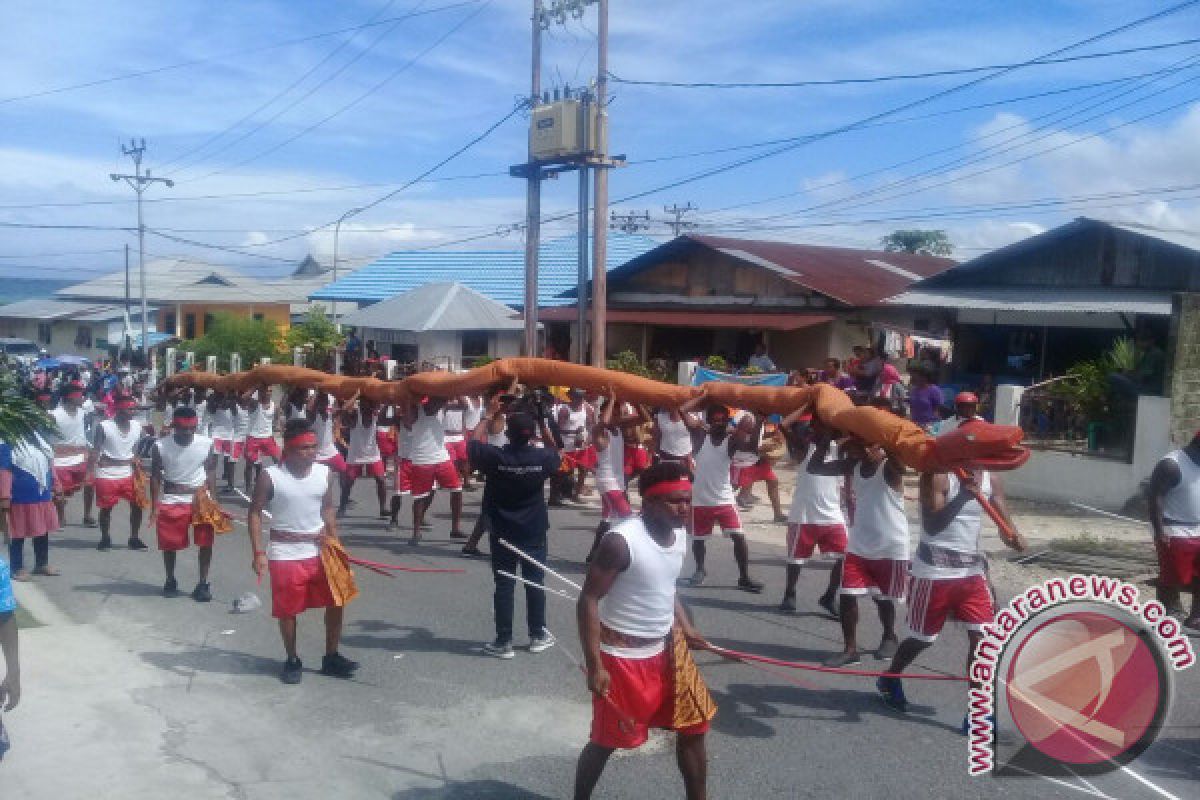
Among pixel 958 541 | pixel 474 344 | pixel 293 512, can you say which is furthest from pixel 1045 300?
pixel 474 344

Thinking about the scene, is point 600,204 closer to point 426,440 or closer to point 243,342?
point 426,440

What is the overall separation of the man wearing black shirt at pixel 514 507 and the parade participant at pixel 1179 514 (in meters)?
4.14

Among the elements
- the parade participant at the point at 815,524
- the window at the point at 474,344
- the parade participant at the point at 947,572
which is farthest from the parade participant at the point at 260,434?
the window at the point at 474,344

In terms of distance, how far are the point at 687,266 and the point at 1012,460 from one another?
→ 67.1 ft

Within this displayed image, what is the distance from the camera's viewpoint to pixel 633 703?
15.5ft

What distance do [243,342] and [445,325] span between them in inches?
454

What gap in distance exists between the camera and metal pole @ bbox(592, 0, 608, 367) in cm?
1894

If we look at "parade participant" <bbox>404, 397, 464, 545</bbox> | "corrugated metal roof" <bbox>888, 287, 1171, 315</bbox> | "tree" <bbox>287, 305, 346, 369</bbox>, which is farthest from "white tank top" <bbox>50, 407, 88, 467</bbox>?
"tree" <bbox>287, 305, 346, 369</bbox>

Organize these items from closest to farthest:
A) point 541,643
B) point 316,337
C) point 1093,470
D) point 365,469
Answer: point 541,643 → point 365,469 → point 1093,470 → point 316,337

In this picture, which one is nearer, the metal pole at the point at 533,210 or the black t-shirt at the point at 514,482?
the black t-shirt at the point at 514,482

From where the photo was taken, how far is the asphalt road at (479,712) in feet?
17.9

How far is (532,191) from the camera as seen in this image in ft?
68.2

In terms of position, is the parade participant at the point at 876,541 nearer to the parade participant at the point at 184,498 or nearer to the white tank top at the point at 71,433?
the parade participant at the point at 184,498

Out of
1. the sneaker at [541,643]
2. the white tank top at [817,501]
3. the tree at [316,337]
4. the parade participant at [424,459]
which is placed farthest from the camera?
the tree at [316,337]
